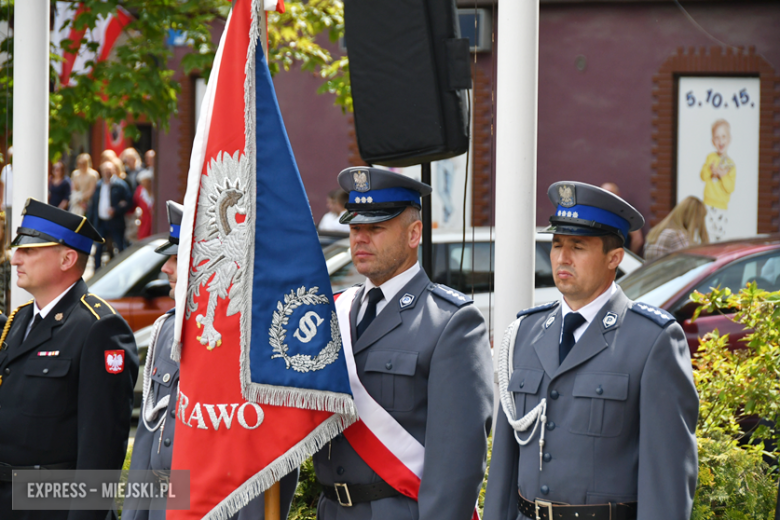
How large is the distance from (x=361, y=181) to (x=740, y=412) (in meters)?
2.83

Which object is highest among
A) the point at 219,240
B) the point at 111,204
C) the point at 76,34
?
the point at 76,34

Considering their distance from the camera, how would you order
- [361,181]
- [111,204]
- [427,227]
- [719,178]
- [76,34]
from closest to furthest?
1. [361,181]
2. [427,227]
3. [76,34]
4. [719,178]
5. [111,204]

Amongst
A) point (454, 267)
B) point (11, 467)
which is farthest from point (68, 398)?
point (454, 267)

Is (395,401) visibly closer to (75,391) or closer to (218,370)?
(218,370)

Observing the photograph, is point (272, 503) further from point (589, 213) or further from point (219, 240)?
point (589, 213)

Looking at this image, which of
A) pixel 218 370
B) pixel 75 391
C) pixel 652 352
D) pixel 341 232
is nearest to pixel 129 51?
pixel 341 232

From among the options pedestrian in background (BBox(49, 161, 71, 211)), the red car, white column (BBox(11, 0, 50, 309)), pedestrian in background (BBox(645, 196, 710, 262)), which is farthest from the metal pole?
pedestrian in background (BBox(49, 161, 71, 211))

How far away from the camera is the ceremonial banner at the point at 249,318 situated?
3.16m

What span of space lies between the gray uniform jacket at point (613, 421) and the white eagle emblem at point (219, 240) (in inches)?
40.4

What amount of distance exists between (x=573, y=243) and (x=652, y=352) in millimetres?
448

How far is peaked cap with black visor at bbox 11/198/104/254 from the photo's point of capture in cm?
411

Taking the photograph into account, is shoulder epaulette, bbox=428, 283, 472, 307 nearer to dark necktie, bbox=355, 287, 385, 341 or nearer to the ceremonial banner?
dark necktie, bbox=355, 287, 385, 341

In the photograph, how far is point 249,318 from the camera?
319 centimetres

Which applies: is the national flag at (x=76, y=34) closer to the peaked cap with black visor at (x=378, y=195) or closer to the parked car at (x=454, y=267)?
the parked car at (x=454, y=267)
